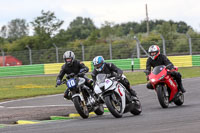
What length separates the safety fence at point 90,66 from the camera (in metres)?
32.7

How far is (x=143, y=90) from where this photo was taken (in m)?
18.8

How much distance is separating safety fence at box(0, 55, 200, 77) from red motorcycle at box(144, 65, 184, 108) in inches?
797

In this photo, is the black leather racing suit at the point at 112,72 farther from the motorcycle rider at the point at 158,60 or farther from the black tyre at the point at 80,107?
the motorcycle rider at the point at 158,60

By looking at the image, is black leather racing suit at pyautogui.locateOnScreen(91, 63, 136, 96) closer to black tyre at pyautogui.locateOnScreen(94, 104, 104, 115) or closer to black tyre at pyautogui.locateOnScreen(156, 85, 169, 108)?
black tyre at pyautogui.locateOnScreen(156, 85, 169, 108)

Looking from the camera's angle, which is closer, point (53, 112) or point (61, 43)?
point (53, 112)

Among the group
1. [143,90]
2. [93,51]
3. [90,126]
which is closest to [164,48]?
[93,51]

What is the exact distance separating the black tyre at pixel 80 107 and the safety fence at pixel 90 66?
2184 centimetres

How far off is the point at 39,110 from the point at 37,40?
43208 mm

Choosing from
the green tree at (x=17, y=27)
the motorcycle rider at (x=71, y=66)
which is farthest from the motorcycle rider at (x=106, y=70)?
the green tree at (x=17, y=27)

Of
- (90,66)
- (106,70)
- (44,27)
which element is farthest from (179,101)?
(44,27)

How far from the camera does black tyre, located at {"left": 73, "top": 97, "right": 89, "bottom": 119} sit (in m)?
10.8

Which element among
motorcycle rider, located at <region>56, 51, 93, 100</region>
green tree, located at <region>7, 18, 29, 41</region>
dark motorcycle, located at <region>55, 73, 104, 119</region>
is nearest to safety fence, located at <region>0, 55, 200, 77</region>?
motorcycle rider, located at <region>56, 51, 93, 100</region>

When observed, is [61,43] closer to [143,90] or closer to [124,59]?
[124,59]

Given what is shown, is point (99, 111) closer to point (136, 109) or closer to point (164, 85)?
point (136, 109)
